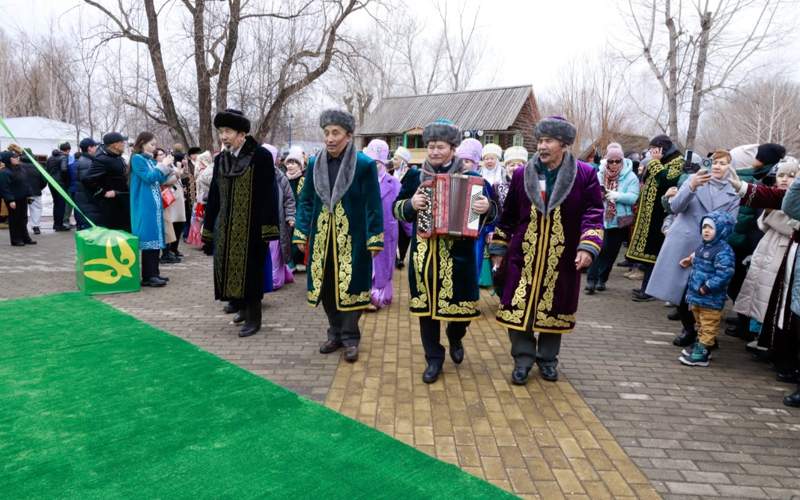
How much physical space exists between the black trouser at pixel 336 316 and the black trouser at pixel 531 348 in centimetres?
133

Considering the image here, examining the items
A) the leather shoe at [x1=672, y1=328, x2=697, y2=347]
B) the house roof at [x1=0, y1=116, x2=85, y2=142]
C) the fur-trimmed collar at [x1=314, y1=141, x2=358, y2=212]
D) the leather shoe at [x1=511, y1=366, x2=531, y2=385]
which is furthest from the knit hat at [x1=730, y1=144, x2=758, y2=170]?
the house roof at [x1=0, y1=116, x2=85, y2=142]

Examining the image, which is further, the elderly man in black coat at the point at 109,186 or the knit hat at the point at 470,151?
the elderly man in black coat at the point at 109,186

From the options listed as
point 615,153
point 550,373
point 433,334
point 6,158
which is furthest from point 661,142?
point 6,158

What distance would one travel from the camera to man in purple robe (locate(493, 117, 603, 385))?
394 cm

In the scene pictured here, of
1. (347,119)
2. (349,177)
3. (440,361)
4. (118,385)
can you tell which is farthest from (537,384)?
(118,385)

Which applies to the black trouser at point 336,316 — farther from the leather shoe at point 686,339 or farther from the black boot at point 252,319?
the leather shoe at point 686,339

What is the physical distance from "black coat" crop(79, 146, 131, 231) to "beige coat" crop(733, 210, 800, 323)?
23.8 ft

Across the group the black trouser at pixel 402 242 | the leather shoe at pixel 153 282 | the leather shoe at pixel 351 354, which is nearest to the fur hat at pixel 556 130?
the leather shoe at pixel 351 354

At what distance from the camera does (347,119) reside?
448 centimetres

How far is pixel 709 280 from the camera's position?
186 inches

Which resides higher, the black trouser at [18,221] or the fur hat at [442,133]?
the fur hat at [442,133]

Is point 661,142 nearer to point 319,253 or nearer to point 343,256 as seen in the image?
point 343,256

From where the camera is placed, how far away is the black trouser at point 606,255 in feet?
25.5

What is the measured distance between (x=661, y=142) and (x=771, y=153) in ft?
5.82
